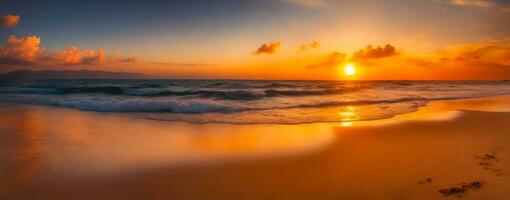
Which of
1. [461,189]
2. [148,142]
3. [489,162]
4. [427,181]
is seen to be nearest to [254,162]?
[427,181]

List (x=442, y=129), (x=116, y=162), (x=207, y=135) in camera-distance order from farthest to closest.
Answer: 1. (x=442, y=129)
2. (x=207, y=135)
3. (x=116, y=162)

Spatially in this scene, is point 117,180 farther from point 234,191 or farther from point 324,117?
point 324,117

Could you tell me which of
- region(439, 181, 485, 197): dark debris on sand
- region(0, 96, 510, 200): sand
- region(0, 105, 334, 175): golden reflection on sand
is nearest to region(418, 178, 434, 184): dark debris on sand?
region(0, 96, 510, 200): sand

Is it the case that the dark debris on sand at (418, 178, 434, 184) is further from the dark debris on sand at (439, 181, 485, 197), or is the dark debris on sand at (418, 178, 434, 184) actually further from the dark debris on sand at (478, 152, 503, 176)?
the dark debris on sand at (478, 152, 503, 176)

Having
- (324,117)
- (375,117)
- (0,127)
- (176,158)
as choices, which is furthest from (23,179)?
(375,117)

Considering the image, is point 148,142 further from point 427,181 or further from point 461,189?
point 461,189

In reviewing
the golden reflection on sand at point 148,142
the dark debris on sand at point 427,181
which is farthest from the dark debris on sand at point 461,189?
the golden reflection on sand at point 148,142

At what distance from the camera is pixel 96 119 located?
36.2ft

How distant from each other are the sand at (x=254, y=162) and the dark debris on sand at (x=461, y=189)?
0.5 inches

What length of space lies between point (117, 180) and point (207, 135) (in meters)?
3.45

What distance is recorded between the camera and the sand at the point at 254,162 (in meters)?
4.21

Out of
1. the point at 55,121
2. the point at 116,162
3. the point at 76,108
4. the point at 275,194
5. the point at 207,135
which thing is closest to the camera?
the point at 275,194

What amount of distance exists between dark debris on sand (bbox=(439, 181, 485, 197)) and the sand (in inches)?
0.5

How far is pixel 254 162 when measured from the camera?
556 centimetres
